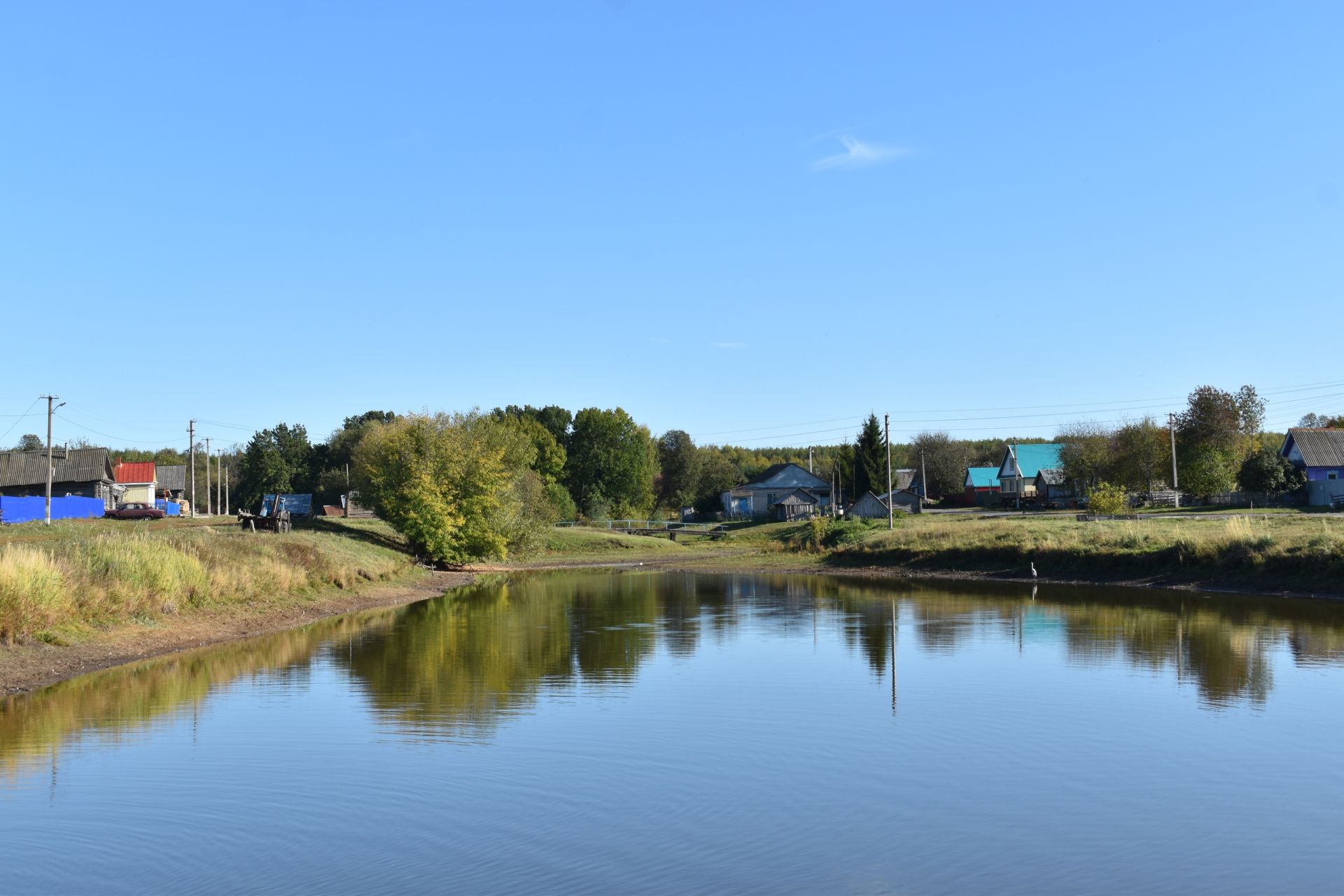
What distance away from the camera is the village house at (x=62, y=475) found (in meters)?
77.3

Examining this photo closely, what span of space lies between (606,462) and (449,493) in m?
53.5

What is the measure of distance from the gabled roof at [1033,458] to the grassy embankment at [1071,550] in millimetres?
28159

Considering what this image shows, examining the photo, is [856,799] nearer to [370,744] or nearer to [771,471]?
[370,744]

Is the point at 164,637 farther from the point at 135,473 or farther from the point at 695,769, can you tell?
the point at 135,473

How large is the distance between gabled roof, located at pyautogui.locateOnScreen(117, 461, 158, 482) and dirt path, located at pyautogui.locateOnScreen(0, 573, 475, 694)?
68129mm

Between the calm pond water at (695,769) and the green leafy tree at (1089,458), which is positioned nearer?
the calm pond water at (695,769)

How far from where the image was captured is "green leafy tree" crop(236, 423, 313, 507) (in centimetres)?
11475

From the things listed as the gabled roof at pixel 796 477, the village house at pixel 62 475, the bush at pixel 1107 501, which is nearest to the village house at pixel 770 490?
the gabled roof at pixel 796 477

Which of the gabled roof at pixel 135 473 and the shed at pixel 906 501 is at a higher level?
the gabled roof at pixel 135 473

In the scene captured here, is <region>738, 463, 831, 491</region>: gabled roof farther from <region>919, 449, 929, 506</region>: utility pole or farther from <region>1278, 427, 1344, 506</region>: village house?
<region>1278, 427, 1344, 506</region>: village house

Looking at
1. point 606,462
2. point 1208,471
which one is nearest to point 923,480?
point 606,462

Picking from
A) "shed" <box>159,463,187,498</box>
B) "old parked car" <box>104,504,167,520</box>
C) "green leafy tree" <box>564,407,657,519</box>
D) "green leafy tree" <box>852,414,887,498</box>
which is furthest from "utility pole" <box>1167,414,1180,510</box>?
"shed" <box>159,463,187,498</box>

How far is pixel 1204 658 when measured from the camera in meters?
21.5

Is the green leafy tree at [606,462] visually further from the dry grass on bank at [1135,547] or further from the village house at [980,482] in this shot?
the dry grass on bank at [1135,547]
